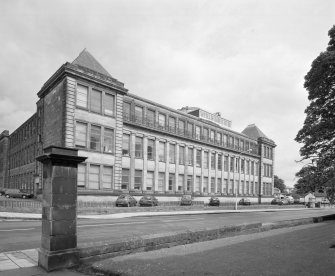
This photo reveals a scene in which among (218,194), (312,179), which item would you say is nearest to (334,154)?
(312,179)

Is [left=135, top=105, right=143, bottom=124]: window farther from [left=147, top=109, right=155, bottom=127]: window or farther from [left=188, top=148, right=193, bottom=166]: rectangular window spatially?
[left=188, top=148, right=193, bottom=166]: rectangular window

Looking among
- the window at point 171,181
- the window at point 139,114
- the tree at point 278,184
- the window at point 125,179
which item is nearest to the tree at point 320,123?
the window at point 125,179

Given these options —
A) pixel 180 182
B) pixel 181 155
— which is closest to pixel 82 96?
pixel 181 155

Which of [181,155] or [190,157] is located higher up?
[181,155]

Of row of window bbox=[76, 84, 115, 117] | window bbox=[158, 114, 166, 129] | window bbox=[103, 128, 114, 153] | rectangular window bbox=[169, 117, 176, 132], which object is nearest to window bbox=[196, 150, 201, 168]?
rectangular window bbox=[169, 117, 176, 132]

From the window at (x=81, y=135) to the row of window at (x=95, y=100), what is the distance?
86.7 inches

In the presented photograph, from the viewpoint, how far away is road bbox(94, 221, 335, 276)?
25.6 feet

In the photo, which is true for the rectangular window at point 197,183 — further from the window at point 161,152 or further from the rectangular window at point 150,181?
the rectangular window at point 150,181

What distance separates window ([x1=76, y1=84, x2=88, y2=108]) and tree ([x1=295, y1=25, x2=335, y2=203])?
25.9m

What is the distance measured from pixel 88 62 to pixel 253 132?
187 feet

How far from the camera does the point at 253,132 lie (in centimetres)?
9106

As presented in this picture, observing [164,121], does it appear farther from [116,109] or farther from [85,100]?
[85,100]

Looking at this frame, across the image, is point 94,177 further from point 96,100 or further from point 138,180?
point 138,180

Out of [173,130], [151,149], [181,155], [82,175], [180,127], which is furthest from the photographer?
[180,127]
